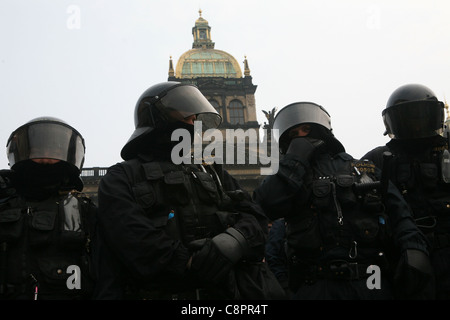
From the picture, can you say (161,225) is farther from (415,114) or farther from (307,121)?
(415,114)

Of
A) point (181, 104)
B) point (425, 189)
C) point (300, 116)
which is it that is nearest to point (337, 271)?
point (425, 189)

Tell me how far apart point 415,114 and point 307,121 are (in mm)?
1141

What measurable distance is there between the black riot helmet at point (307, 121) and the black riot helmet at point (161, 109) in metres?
0.90

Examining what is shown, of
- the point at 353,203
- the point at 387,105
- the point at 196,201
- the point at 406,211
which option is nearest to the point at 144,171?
the point at 196,201

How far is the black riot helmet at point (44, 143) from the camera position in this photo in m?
3.54

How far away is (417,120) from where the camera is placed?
14.1ft

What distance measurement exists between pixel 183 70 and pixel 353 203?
1481 inches

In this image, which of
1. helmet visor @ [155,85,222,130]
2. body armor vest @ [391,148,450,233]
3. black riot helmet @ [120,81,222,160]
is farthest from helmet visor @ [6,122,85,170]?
body armor vest @ [391,148,450,233]

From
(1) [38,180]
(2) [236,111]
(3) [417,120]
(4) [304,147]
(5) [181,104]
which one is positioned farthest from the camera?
(2) [236,111]

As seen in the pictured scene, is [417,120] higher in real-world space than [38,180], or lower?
higher

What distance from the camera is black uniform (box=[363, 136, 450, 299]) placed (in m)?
3.74

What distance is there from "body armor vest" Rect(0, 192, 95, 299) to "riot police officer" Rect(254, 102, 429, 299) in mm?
1472

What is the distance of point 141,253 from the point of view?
2.68 meters
